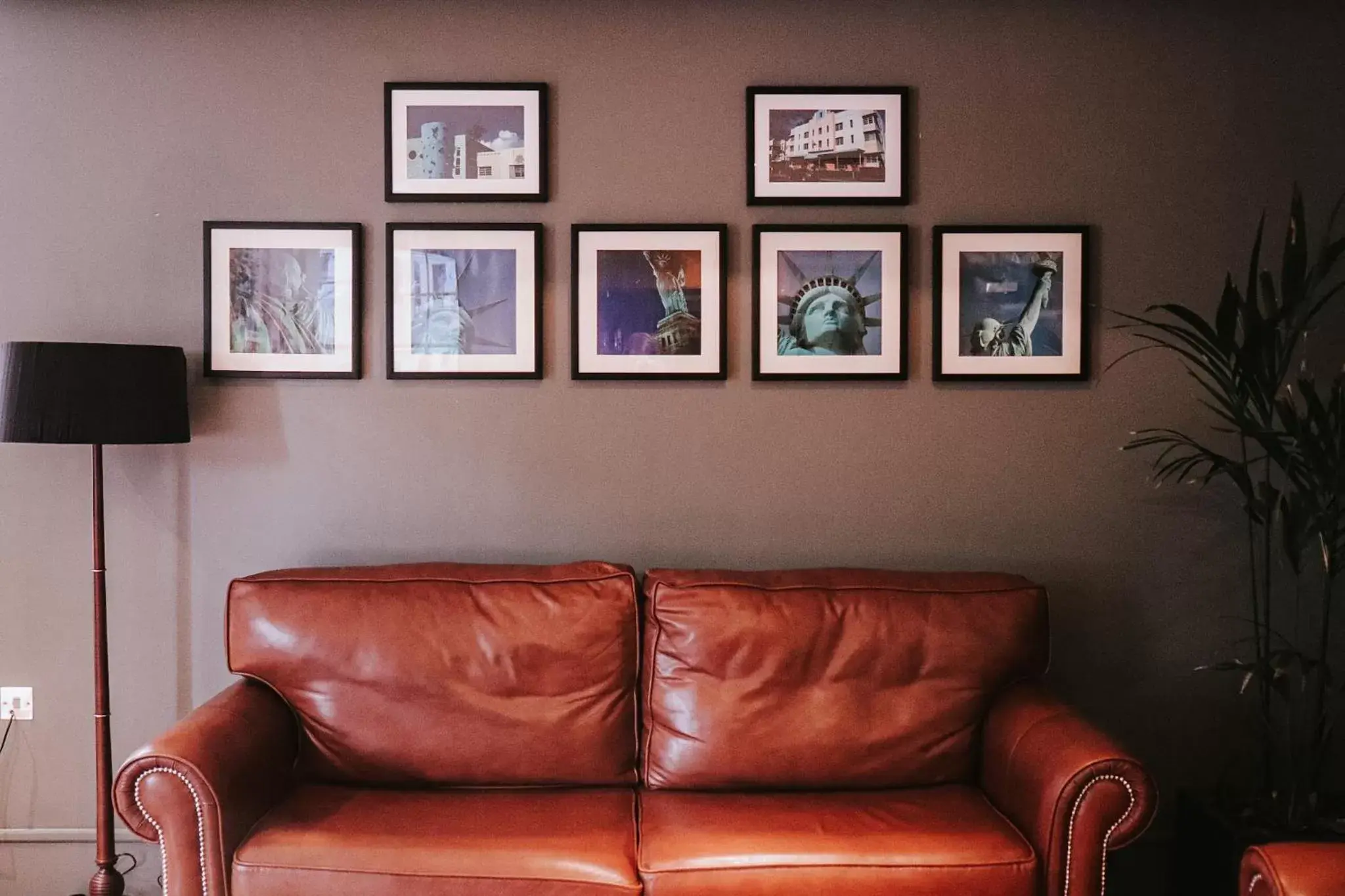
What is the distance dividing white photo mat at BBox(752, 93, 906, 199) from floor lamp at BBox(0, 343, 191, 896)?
5.47 ft

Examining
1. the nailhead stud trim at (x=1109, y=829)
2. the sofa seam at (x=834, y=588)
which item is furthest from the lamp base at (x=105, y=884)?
the nailhead stud trim at (x=1109, y=829)

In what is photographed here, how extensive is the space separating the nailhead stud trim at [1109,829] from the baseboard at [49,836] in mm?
2458

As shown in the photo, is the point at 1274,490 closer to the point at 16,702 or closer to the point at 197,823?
the point at 197,823

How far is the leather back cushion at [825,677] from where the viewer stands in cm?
223

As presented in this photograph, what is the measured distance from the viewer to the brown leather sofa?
2021 millimetres

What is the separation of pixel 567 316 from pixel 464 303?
30 cm

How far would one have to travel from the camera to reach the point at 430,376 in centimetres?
264

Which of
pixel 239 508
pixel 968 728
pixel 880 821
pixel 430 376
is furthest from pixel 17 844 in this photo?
pixel 968 728

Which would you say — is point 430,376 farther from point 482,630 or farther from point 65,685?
point 65,685

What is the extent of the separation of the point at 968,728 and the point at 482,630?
48.3 inches

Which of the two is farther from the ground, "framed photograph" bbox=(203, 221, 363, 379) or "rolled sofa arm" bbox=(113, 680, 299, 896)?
"framed photograph" bbox=(203, 221, 363, 379)

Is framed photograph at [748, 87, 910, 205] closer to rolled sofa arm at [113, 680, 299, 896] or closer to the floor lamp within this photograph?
the floor lamp

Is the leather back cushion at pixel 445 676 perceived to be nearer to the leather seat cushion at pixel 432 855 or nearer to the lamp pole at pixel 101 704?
the leather seat cushion at pixel 432 855

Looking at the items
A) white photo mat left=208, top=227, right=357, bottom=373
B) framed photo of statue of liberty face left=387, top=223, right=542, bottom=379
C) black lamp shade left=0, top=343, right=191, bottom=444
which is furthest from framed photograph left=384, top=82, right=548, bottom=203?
black lamp shade left=0, top=343, right=191, bottom=444
